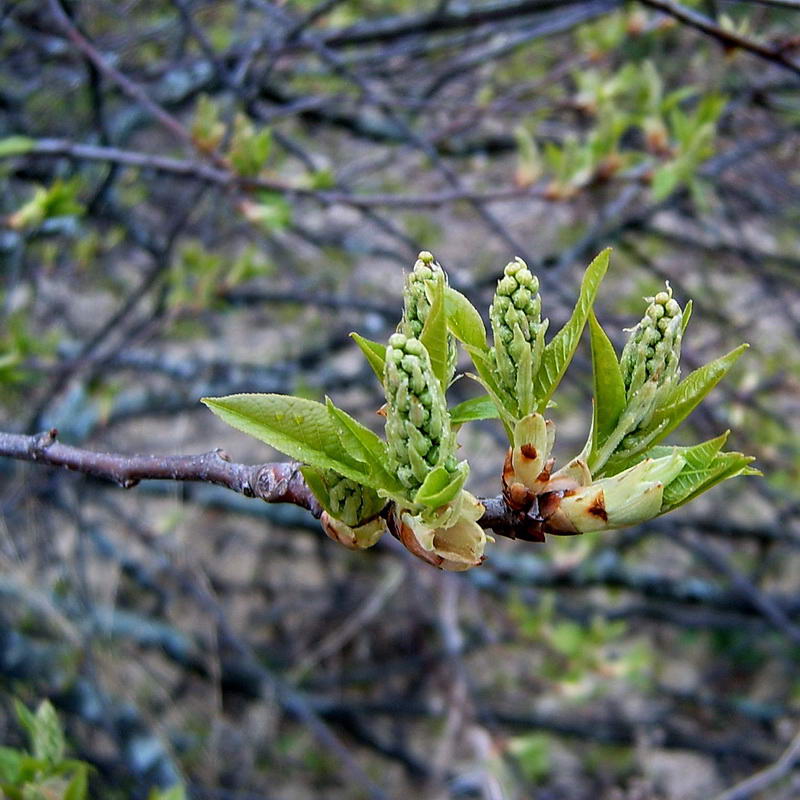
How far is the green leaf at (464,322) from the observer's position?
66 centimetres

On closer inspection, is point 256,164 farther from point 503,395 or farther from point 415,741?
point 415,741

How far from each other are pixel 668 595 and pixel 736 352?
7.92 feet

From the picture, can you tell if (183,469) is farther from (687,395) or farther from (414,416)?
(687,395)

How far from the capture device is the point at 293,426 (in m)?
0.64

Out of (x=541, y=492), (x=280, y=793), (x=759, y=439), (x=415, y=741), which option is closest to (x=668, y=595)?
(x=759, y=439)

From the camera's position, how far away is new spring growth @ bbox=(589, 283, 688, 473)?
24.0 inches

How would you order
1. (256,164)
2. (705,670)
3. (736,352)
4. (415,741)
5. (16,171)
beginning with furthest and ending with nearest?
(705,670)
(415,741)
(16,171)
(256,164)
(736,352)

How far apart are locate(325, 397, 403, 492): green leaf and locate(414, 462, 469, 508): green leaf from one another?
0.13ft

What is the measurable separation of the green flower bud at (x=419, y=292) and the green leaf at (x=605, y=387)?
4.5 inches

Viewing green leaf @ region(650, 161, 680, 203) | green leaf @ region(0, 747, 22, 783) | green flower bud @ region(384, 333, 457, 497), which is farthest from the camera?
green leaf @ region(650, 161, 680, 203)

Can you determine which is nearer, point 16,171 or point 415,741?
point 16,171

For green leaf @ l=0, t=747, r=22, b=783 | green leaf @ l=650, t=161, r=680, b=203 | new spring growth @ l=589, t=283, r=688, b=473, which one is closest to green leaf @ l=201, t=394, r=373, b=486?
new spring growth @ l=589, t=283, r=688, b=473

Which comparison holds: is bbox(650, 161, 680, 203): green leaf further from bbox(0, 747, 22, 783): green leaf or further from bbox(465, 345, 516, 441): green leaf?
bbox(0, 747, 22, 783): green leaf

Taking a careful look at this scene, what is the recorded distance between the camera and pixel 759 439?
2551mm
